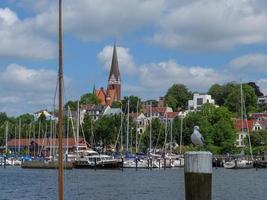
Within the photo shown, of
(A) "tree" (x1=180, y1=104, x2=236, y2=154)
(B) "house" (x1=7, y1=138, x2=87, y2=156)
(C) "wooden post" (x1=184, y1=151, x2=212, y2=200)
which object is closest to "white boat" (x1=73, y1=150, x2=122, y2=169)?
(B) "house" (x1=7, y1=138, x2=87, y2=156)

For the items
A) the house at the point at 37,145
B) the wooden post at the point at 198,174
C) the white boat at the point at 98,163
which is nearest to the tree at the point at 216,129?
the house at the point at 37,145

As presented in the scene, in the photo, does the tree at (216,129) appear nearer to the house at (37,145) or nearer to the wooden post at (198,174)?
the house at (37,145)

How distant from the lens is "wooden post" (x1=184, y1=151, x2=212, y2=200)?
15875 millimetres

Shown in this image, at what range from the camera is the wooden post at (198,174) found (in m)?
15.9

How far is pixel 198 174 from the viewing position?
52.1ft

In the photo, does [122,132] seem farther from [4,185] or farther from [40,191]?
[40,191]

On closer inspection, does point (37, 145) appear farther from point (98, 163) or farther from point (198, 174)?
point (198, 174)

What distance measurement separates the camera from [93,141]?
167 m

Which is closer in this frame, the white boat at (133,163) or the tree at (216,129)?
the white boat at (133,163)

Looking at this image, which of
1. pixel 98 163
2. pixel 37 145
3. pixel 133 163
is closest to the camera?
pixel 98 163

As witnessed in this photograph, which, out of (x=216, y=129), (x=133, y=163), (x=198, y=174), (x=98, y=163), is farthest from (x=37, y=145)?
(x=198, y=174)

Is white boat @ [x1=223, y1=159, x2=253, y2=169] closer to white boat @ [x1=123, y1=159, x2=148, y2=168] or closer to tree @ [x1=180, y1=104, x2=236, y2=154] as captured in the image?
white boat @ [x1=123, y1=159, x2=148, y2=168]

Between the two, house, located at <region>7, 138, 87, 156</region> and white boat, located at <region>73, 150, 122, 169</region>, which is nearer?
white boat, located at <region>73, 150, 122, 169</region>

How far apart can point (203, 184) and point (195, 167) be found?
0.47 m
